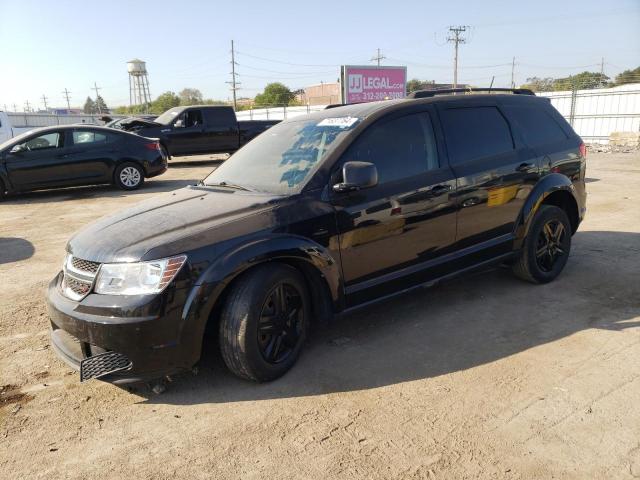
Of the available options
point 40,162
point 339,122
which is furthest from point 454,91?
point 40,162

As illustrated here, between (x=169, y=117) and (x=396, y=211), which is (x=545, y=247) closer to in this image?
(x=396, y=211)

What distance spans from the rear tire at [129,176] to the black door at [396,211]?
9.45 metres

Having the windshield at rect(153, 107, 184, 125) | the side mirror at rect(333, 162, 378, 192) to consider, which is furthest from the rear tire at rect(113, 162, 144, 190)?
the side mirror at rect(333, 162, 378, 192)

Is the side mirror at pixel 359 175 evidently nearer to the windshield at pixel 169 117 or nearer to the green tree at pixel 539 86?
the windshield at pixel 169 117

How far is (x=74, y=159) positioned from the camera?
437 inches

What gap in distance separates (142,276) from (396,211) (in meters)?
1.83

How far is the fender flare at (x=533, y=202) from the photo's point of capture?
4.62m

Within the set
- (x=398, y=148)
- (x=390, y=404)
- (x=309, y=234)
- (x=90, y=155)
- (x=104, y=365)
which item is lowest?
(x=390, y=404)

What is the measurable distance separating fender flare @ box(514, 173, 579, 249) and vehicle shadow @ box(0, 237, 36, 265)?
5829 mm

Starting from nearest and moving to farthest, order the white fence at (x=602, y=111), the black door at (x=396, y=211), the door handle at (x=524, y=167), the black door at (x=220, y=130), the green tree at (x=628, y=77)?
1. the black door at (x=396, y=211)
2. the door handle at (x=524, y=167)
3. the black door at (x=220, y=130)
4. the white fence at (x=602, y=111)
5. the green tree at (x=628, y=77)

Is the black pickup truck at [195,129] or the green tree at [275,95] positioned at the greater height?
the green tree at [275,95]

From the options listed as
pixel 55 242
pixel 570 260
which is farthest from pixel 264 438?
pixel 55 242

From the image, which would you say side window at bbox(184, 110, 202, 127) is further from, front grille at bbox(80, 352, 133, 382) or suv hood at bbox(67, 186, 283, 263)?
front grille at bbox(80, 352, 133, 382)

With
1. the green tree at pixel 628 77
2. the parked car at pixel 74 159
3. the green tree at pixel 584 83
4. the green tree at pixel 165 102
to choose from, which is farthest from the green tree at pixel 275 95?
the parked car at pixel 74 159
